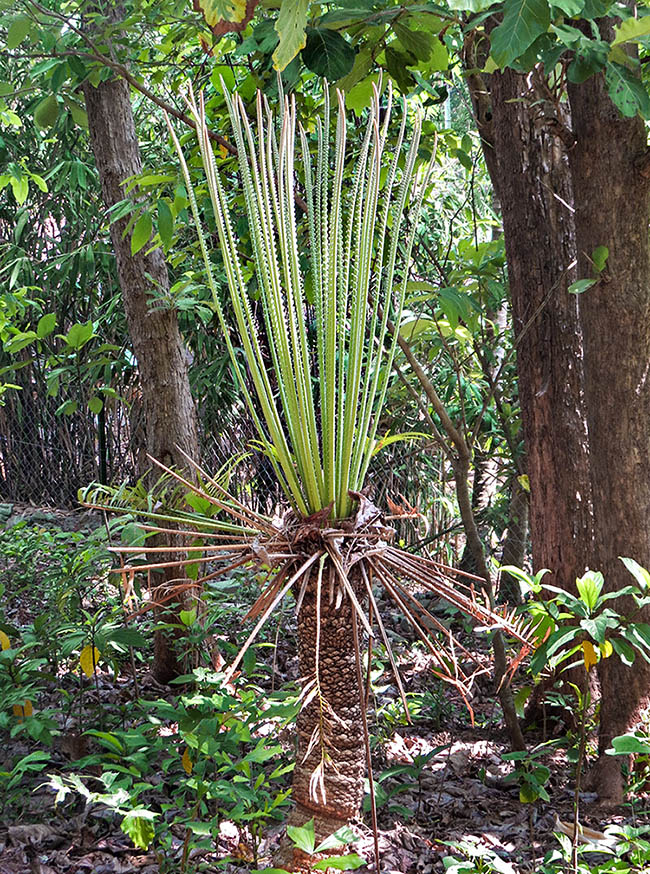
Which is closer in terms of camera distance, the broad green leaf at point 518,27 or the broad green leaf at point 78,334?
the broad green leaf at point 518,27

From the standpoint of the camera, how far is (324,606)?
115cm

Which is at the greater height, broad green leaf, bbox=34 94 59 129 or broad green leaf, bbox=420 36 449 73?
broad green leaf, bbox=34 94 59 129

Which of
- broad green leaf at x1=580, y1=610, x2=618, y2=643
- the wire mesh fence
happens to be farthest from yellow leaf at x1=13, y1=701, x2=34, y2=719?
the wire mesh fence

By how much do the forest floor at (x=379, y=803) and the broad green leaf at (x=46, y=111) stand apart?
4.89ft

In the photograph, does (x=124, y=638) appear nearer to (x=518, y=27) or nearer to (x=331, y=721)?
(x=331, y=721)

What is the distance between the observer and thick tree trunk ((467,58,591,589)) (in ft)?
6.51

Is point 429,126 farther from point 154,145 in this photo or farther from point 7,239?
point 7,239

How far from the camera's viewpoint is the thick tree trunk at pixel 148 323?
A: 2270 millimetres

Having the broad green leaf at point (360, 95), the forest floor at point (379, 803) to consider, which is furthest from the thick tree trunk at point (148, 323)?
the broad green leaf at point (360, 95)

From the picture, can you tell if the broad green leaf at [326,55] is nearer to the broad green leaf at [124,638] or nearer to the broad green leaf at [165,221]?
the broad green leaf at [165,221]

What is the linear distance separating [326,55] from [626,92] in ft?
1.66

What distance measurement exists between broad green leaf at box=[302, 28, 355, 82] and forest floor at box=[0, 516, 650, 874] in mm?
1115

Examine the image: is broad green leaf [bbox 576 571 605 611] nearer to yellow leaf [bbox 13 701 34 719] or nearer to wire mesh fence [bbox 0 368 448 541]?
yellow leaf [bbox 13 701 34 719]

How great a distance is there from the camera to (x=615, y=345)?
1.62 meters
